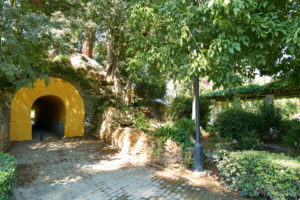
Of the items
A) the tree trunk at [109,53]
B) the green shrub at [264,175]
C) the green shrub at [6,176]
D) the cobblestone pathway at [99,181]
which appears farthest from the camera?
the tree trunk at [109,53]

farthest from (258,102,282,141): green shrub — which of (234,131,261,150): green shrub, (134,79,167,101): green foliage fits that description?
(134,79,167,101): green foliage

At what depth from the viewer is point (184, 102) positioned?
1141 cm

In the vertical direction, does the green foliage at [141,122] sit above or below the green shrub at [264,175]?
above

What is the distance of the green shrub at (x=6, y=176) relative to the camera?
9.33ft

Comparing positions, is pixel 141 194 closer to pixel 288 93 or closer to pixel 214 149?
pixel 214 149

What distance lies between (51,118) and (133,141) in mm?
11236

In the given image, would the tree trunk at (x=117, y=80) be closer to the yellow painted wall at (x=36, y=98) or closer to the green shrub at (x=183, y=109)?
the yellow painted wall at (x=36, y=98)

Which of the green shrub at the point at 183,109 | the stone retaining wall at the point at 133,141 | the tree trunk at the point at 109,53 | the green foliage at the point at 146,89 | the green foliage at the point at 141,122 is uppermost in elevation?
the tree trunk at the point at 109,53

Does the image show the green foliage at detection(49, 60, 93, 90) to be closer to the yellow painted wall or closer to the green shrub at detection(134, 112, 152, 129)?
the yellow painted wall

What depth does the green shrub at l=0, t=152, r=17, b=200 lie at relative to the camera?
2.84 meters

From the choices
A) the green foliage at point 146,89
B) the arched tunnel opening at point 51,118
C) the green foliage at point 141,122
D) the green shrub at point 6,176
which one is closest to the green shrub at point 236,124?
the green foliage at point 141,122

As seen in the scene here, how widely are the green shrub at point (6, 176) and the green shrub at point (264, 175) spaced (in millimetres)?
4674

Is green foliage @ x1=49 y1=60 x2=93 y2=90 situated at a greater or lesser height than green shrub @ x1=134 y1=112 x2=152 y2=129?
greater

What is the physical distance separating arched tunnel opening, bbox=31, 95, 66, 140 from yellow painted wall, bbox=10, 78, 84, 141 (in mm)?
857
